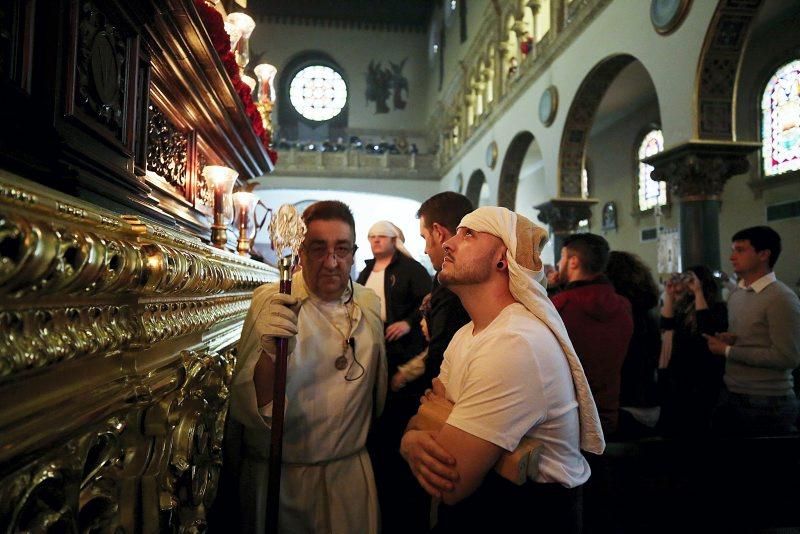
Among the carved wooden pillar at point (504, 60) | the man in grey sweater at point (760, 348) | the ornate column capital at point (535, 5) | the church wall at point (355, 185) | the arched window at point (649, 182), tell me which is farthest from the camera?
the church wall at point (355, 185)

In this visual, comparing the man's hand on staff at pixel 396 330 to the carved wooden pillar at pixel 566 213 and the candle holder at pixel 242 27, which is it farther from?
the carved wooden pillar at pixel 566 213

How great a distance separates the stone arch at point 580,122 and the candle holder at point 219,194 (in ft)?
22.9

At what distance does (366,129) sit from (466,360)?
2214 cm

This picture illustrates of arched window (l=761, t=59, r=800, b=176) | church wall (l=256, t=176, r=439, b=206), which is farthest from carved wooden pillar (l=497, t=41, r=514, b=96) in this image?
church wall (l=256, t=176, r=439, b=206)

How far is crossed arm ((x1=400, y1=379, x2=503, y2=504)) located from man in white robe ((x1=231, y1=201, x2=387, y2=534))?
0.31m

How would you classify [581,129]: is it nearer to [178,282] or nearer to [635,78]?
[635,78]

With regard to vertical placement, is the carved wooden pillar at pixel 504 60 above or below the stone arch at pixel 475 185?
above

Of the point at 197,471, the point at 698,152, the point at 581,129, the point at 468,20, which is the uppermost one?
the point at 468,20

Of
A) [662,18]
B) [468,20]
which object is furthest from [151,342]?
[468,20]

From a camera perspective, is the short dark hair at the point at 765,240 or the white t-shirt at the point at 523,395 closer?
the white t-shirt at the point at 523,395

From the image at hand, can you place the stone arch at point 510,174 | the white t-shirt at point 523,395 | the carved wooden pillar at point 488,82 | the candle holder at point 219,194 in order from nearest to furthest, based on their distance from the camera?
1. the white t-shirt at point 523,395
2. the candle holder at point 219,194
3. the stone arch at point 510,174
4. the carved wooden pillar at point 488,82

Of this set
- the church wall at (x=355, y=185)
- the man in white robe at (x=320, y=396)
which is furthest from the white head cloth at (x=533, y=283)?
the church wall at (x=355, y=185)

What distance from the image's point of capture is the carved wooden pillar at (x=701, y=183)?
219 inches

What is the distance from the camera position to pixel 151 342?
83 centimetres
